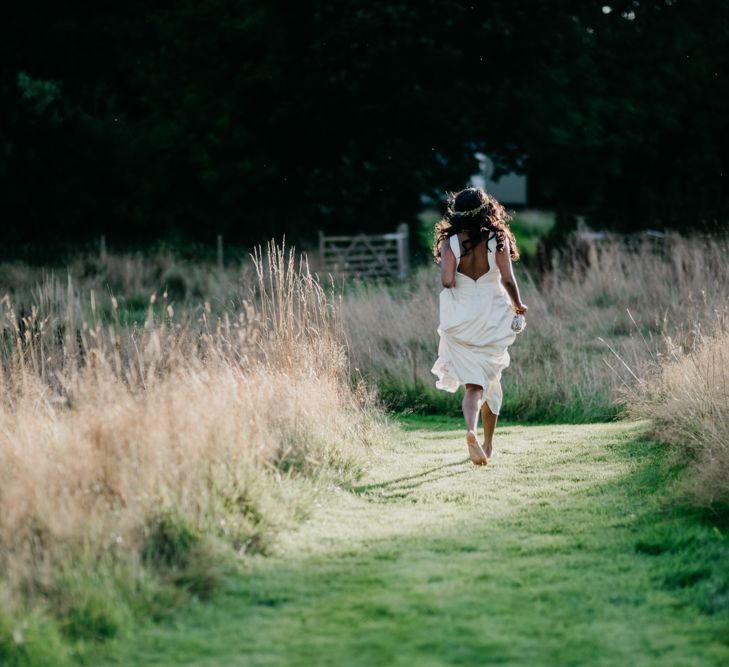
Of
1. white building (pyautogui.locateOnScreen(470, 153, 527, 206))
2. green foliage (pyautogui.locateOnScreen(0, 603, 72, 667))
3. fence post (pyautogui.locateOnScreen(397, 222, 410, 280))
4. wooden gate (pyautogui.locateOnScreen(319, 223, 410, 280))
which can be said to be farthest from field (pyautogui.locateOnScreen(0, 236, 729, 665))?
white building (pyautogui.locateOnScreen(470, 153, 527, 206))

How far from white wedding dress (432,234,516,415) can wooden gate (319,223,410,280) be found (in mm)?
13915

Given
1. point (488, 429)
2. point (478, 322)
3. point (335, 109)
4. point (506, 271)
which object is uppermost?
point (335, 109)

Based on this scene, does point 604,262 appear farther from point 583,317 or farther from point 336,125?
point 336,125

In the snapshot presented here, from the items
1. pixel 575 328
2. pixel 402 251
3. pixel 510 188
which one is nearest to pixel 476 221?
pixel 575 328

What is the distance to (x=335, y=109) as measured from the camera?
2316cm

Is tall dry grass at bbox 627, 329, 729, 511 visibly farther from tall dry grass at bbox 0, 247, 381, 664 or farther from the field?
tall dry grass at bbox 0, 247, 381, 664

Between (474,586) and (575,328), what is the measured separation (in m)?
8.11

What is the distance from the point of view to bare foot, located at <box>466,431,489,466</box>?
663cm

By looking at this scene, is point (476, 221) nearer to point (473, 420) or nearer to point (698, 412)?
point (473, 420)

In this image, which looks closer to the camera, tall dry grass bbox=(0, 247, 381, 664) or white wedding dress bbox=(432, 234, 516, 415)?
tall dry grass bbox=(0, 247, 381, 664)

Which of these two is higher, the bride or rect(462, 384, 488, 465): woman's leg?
the bride

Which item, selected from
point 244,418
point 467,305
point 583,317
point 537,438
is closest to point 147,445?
point 244,418

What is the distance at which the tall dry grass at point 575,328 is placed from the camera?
9562 mm

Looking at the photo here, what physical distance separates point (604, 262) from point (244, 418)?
9.61m
